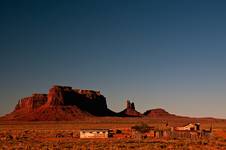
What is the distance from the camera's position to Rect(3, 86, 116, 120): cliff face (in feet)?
561

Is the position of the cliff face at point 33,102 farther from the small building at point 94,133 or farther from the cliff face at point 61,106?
the small building at point 94,133

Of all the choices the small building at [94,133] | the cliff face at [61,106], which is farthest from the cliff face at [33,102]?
the small building at [94,133]

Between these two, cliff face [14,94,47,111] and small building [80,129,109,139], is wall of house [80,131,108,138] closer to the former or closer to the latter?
small building [80,129,109,139]

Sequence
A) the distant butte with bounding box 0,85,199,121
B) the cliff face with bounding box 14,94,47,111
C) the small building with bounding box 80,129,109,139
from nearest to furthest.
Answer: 1. the small building with bounding box 80,129,109,139
2. the distant butte with bounding box 0,85,199,121
3. the cliff face with bounding box 14,94,47,111

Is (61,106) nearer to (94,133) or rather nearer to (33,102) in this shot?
(33,102)

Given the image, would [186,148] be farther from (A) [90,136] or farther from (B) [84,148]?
(A) [90,136]

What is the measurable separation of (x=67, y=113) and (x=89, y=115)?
8.41m

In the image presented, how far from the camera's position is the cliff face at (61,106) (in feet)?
561

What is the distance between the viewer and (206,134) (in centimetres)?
6159

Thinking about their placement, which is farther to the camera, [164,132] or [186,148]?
[164,132]

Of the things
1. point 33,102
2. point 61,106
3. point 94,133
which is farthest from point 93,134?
point 33,102

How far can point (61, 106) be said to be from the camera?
178 metres

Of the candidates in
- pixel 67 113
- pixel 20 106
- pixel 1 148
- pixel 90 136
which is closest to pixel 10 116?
pixel 20 106

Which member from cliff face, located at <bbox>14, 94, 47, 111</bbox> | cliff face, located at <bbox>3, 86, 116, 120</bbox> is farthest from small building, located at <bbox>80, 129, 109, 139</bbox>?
cliff face, located at <bbox>14, 94, 47, 111</bbox>
